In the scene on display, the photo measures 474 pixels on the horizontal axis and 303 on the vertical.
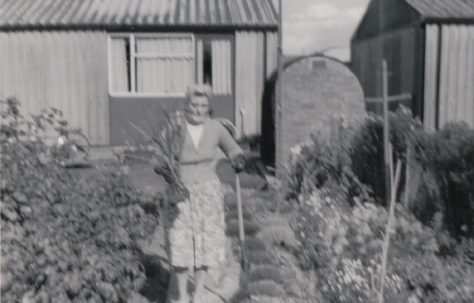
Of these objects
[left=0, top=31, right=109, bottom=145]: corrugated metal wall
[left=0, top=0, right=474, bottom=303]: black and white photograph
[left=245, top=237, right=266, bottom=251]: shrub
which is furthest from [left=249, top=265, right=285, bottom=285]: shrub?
[left=0, top=31, right=109, bottom=145]: corrugated metal wall

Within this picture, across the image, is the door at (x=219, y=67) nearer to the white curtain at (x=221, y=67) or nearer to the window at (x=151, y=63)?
the white curtain at (x=221, y=67)

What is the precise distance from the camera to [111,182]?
4133 mm

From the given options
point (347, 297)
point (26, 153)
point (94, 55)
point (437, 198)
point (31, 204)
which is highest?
point (94, 55)

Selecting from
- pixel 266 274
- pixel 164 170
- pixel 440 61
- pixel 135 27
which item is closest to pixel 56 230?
pixel 164 170

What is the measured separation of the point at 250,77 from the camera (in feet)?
37.5

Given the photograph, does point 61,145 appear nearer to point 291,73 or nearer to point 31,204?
point 31,204

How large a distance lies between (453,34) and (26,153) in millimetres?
9477

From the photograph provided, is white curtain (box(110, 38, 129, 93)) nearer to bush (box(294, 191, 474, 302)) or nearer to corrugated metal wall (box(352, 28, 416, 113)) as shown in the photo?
corrugated metal wall (box(352, 28, 416, 113))

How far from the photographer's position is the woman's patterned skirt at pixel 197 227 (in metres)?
4.34

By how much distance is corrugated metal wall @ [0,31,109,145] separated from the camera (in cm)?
1155

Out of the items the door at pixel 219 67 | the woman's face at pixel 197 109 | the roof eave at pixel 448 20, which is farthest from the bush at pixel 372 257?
the roof eave at pixel 448 20

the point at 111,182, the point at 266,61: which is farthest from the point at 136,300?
the point at 266,61

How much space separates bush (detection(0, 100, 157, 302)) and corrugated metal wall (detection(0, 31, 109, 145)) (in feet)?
25.3

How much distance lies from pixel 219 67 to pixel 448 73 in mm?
4102
